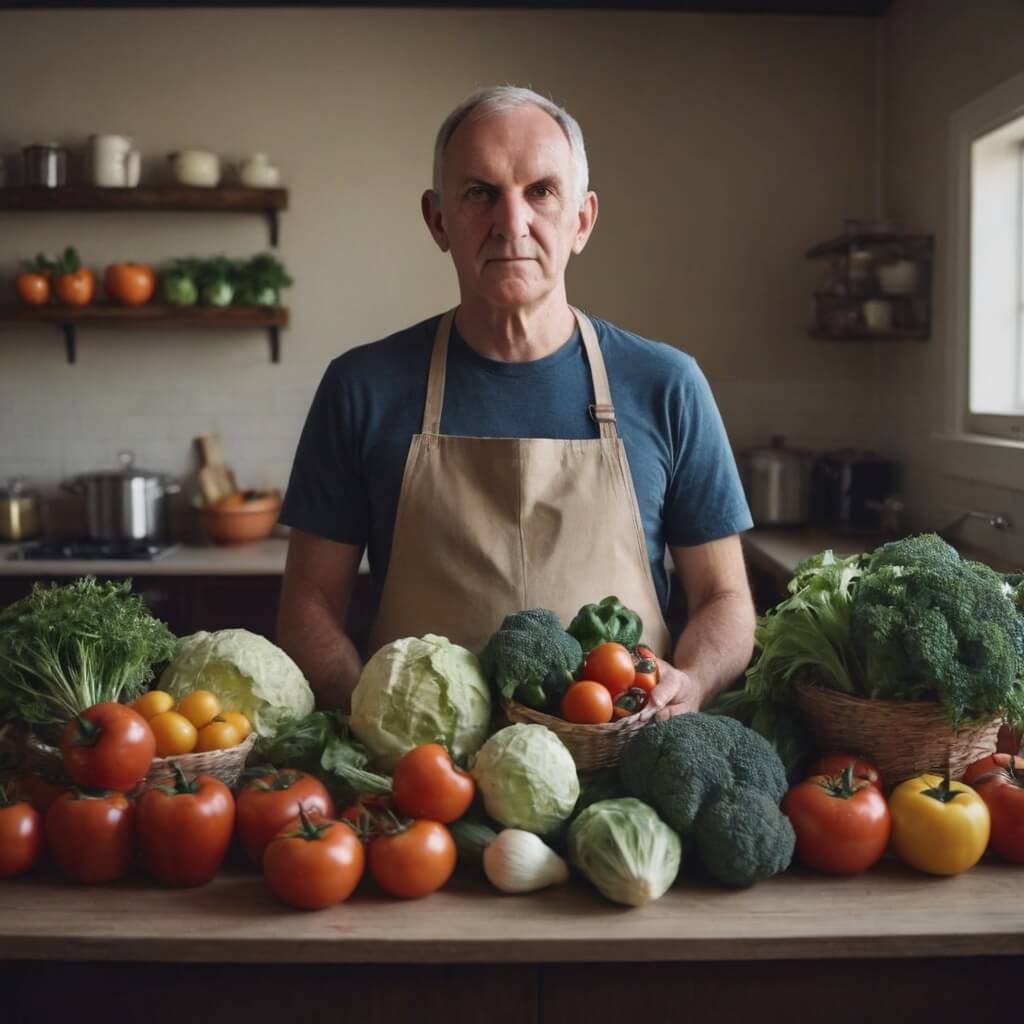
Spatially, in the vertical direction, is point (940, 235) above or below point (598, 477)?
above

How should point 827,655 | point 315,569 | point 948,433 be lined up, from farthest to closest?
point 948,433 → point 315,569 → point 827,655

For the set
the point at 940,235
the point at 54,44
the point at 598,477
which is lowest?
the point at 598,477

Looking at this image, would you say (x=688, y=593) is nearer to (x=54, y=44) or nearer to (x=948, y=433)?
(x=948, y=433)

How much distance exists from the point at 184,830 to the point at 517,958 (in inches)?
15.7

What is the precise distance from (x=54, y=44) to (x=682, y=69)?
2.55 meters

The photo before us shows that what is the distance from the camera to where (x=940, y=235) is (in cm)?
403

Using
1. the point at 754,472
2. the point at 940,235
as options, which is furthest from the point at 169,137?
the point at 940,235

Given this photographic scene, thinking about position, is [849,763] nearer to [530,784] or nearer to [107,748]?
[530,784]

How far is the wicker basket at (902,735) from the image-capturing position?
1444mm

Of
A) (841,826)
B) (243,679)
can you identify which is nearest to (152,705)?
(243,679)

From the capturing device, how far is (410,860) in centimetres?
127

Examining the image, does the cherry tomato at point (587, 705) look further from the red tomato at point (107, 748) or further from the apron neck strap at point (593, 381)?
the apron neck strap at point (593, 381)

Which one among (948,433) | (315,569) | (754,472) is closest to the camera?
(315,569)

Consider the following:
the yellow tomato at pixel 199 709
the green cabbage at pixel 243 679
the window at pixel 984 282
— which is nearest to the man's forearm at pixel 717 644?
the green cabbage at pixel 243 679
